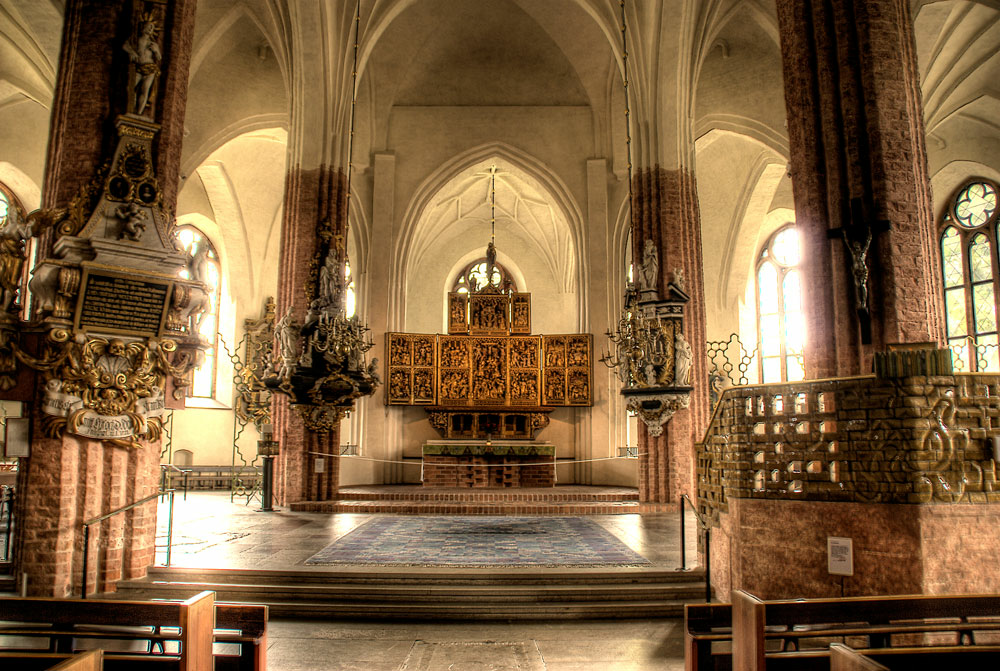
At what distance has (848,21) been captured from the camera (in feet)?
27.2

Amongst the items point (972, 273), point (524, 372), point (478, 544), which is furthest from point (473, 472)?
point (972, 273)

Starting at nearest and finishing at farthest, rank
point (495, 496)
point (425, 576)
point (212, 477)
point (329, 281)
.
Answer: point (425, 576) < point (329, 281) < point (495, 496) < point (212, 477)

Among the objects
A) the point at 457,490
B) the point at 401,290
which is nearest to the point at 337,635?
the point at 457,490

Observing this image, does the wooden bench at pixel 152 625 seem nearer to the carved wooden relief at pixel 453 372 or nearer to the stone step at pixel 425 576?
the stone step at pixel 425 576

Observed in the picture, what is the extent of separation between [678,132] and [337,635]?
12.6 meters

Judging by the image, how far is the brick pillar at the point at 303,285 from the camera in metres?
14.3

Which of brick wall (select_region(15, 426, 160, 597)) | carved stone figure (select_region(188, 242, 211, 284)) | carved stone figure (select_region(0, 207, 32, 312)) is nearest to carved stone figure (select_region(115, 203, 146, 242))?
carved stone figure (select_region(188, 242, 211, 284))

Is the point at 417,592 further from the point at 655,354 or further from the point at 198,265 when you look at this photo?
the point at 655,354

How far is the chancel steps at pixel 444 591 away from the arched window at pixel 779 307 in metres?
17.1

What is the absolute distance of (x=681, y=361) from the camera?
44.2ft

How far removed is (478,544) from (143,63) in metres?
7.04

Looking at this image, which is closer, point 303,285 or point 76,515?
point 76,515

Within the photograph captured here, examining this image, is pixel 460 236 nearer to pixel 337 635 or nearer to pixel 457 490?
pixel 457 490

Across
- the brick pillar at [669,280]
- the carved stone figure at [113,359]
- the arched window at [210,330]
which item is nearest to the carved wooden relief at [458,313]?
the brick pillar at [669,280]
